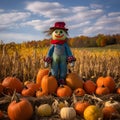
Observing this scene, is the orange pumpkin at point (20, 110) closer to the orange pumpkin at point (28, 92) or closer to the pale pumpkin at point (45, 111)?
the pale pumpkin at point (45, 111)

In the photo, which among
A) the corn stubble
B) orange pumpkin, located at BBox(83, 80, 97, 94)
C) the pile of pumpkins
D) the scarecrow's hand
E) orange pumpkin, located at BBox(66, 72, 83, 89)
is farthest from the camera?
the corn stubble

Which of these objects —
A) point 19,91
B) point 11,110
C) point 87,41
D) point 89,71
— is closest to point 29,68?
point 89,71

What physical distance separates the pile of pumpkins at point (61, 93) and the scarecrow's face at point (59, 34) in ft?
2.60

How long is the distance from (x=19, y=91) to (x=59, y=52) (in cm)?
125

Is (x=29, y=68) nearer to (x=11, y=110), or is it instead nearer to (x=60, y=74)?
(x=60, y=74)

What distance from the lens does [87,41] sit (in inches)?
1312

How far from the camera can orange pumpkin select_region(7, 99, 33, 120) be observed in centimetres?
561

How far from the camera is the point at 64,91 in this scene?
7109 mm

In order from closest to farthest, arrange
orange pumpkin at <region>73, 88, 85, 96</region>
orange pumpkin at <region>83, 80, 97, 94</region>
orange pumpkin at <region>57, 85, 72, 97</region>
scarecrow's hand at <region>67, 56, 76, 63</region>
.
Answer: orange pumpkin at <region>57, 85, 72, 97</region> → orange pumpkin at <region>73, 88, 85, 96</region> → orange pumpkin at <region>83, 80, 97, 94</region> → scarecrow's hand at <region>67, 56, 76, 63</region>

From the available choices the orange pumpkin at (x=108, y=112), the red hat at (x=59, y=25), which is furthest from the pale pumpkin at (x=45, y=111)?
the red hat at (x=59, y=25)

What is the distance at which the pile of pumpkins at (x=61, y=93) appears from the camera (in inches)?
218

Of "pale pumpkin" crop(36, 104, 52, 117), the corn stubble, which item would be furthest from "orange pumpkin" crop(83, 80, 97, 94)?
Answer: the corn stubble

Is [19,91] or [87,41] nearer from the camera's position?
[19,91]

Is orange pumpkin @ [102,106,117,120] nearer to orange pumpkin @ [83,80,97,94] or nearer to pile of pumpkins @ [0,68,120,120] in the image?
pile of pumpkins @ [0,68,120,120]
